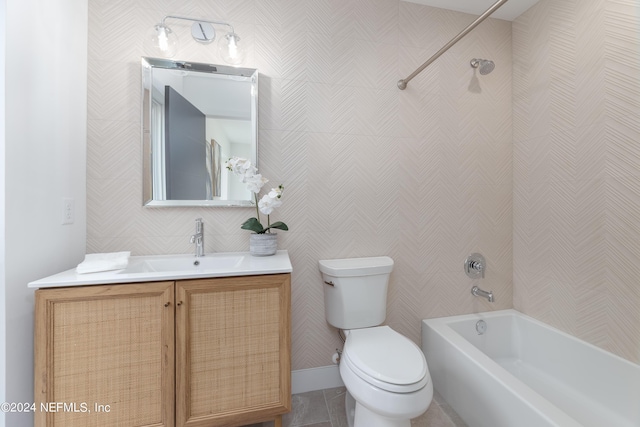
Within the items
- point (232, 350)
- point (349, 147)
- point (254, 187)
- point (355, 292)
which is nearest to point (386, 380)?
point (355, 292)

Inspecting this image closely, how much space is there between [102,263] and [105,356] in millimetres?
371

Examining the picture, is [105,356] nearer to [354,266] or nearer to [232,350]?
[232,350]

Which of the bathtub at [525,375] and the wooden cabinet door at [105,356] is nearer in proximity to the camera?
the wooden cabinet door at [105,356]

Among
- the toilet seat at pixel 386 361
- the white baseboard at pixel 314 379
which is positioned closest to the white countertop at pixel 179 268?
the toilet seat at pixel 386 361

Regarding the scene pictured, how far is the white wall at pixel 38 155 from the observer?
999 mm

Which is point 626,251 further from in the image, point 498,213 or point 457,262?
point 457,262

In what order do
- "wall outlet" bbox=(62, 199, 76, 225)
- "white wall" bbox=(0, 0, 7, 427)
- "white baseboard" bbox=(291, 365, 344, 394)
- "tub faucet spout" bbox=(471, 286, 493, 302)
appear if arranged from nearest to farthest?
"white wall" bbox=(0, 0, 7, 427) → "wall outlet" bbox=(62, 199, 76, 225) → "white baseboard" bbox=(291, 365, 344, 394) → "tub faucet spout" bbox=(471, 286, 493, 302)

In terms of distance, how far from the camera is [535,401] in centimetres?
104

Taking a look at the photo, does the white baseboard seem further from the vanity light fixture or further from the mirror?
the vanity light fixture

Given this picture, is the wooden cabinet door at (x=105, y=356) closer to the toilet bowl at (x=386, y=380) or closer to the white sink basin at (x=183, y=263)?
the white sink basin at (x=183, y=263)

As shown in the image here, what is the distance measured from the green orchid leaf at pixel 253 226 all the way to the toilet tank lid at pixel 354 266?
0.41m

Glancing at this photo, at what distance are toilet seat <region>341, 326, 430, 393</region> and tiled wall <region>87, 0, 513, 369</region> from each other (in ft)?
1.36

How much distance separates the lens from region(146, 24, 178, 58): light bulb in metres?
1.38

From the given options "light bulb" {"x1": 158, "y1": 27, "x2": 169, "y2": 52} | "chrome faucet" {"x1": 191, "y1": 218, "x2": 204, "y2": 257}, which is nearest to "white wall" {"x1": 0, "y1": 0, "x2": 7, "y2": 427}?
"light bulb" {"x1": 158, "y1": 27, "x2": 169, "y2": 52}
